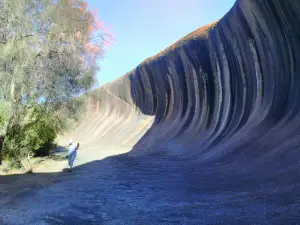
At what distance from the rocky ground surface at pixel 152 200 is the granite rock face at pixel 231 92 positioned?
1857 mm

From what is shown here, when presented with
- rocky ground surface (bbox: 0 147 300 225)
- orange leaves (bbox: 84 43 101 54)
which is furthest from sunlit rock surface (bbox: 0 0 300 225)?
orange leaves (bbox: 84 43 101 54)

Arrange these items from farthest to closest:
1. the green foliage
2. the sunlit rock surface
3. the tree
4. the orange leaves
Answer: the orange leaves < the green foliage < the tree < the sunlit rock surface

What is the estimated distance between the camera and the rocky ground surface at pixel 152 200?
421 cm

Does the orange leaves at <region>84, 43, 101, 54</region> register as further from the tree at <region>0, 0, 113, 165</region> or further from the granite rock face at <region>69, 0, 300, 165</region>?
the granite rock face at <region>69, 0, 300, 165</region>

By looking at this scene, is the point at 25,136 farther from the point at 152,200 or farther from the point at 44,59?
the point at 152,200

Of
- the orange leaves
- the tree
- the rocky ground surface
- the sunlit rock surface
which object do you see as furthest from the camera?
the orange leaves

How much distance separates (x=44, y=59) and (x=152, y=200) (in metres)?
7.67

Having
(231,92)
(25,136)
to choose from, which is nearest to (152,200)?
(25,136)

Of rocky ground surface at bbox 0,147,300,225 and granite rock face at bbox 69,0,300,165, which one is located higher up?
granite rock face at bbox 69,0,300,165

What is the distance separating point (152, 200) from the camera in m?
5.44

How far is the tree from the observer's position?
8703 mm

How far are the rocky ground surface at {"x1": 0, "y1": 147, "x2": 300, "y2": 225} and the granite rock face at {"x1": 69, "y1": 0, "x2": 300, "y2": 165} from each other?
186 centimetres

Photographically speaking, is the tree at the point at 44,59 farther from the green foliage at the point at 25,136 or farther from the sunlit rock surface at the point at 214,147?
the sunlit rock surface at the point at 214,147

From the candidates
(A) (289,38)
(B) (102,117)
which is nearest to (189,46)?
(A) (289,38)
